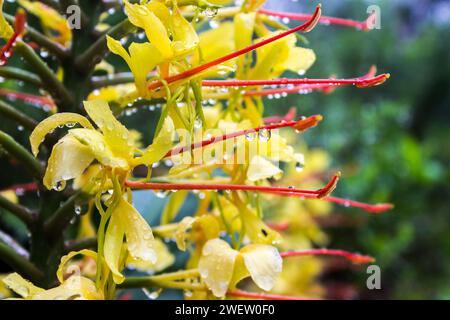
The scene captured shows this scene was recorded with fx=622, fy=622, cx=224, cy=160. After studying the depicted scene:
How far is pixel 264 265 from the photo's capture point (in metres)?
0.58

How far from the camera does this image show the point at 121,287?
0.65 metres

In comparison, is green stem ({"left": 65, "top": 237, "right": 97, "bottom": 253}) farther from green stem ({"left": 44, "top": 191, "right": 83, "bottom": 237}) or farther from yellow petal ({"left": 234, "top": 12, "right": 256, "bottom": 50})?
yellow petal ({"left": 234, "top": 12, "right": 256, "bottom": 50})

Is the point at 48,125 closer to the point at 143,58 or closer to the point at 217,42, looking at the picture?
the point at 143,58

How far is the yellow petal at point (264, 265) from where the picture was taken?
57cm

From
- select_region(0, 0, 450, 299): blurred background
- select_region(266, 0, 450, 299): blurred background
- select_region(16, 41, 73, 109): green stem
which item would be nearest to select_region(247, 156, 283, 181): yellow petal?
select_region(16, 41, 73, 109): green stem

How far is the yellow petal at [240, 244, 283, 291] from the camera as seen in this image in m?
0.57

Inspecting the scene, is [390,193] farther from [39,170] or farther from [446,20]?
[446,20]

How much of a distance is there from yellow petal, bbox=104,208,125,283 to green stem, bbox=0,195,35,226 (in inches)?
6.2

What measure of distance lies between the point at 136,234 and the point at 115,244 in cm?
2

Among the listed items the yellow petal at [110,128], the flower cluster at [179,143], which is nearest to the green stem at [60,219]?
the flower cluster at [179,143]

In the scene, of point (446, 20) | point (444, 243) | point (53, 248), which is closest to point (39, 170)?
point (53, 248)

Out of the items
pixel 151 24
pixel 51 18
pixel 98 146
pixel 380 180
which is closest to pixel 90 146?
pixel 98 146

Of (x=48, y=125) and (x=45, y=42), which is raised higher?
(x=45, y=42)
